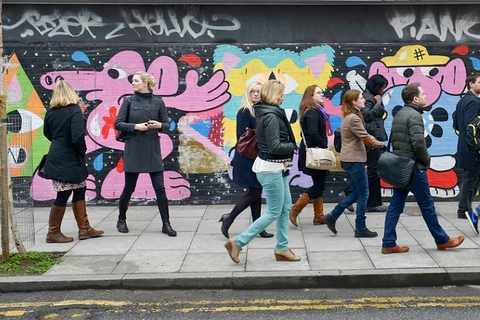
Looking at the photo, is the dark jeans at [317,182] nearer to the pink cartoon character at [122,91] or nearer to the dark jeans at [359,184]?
the dark jeans at [359,184]

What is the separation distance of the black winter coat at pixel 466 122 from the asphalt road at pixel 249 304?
2.67 meters

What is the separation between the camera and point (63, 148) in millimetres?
6910

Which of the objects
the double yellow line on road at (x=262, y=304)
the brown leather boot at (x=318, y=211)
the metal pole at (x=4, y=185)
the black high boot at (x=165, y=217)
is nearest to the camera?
the double yellow line on road at (x=262, y=304)

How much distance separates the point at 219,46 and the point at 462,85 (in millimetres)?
3910

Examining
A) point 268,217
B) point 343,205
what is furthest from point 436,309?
point 343,205

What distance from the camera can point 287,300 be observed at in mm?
5219

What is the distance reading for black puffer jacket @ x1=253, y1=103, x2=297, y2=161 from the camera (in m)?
5.64

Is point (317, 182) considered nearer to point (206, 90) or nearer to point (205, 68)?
point (206, 90)

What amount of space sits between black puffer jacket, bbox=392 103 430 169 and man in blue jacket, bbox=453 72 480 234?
72.9 inches

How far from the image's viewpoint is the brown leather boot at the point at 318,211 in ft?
25.3

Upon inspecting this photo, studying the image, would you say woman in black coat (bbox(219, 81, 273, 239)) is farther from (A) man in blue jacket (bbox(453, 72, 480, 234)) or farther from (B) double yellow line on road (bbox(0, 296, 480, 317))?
(A) man in blue jacket (bbox(453, 72, 480, 234))

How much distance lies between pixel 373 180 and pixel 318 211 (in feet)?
4.11

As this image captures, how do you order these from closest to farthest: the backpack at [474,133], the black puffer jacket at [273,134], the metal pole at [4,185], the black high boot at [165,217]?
the black puffer jacket at [273,134], the metal pole at [4,185], the backpack at [474,133], the black high boot at [165,217]

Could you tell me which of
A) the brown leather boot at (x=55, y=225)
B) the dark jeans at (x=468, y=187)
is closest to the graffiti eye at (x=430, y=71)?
the dark jeans at (x=468, y=187)
